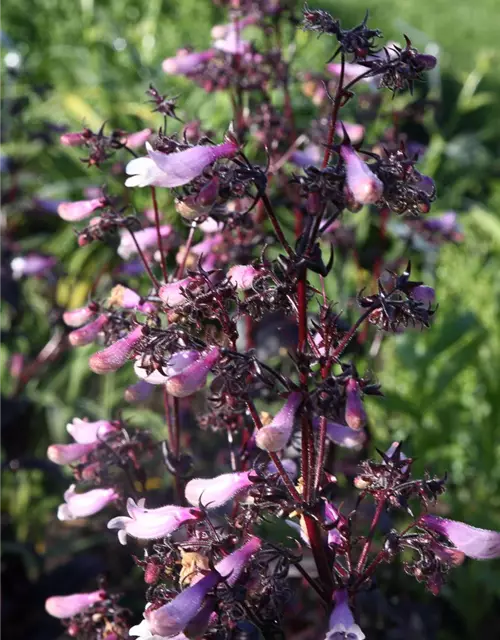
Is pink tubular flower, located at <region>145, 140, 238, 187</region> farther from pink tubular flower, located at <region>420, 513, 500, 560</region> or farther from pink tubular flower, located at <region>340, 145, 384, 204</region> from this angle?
pink tubular flower, located at <region>420, 513, 500, 560</region>

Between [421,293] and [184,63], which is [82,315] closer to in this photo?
[421,293]

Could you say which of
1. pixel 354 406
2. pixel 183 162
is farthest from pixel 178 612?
pixel 183 162

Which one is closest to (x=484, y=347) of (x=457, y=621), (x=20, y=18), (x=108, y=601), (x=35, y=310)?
(x=457, y=621)

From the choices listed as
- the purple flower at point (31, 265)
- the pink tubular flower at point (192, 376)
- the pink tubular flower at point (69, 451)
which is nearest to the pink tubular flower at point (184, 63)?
the purple flower at point (31, 265)

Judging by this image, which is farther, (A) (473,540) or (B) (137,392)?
(B) (137,392)

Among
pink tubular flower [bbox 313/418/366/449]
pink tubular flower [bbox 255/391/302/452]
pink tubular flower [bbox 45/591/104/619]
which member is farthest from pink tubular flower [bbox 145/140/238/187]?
pink tubular flower [bbox 45/591/104/619]

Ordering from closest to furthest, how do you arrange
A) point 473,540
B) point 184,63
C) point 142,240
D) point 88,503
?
1. point 473,540
2. point 88,503
3. point 142,240
4. point 184,63

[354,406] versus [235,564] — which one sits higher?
[354,406]
